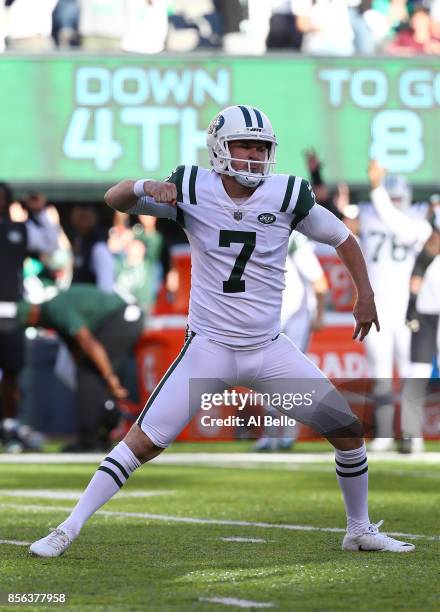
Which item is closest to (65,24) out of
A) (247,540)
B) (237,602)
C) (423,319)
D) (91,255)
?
(91,255)

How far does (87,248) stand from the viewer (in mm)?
12977

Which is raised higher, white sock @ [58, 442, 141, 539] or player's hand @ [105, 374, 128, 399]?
white sock @ [58, 442, 141, 539]

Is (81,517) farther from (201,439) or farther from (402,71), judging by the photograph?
(402,71)

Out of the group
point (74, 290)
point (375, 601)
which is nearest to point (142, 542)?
point (375, 601)

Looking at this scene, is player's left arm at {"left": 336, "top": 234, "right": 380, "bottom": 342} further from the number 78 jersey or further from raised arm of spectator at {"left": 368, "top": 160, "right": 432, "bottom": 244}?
raised arm of spectator at {"left": 368, "top": 160, "right": 432, "bottom": 244}

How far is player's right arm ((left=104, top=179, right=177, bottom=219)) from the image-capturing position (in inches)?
232

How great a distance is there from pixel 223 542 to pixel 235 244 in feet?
4.09

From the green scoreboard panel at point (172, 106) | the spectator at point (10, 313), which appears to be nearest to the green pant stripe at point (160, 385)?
the spectator at point (10, 313)

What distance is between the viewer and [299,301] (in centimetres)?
1276

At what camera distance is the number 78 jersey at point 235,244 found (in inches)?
239

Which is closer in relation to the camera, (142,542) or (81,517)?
(81,517)

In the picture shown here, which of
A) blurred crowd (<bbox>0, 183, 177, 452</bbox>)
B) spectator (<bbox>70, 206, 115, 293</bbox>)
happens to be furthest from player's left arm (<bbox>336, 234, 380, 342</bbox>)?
spectator (<bbox>70, 206, 115, 293</bbox>)

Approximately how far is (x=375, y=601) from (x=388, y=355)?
807cm

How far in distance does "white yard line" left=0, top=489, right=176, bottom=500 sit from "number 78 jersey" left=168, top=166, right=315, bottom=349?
284 cm
